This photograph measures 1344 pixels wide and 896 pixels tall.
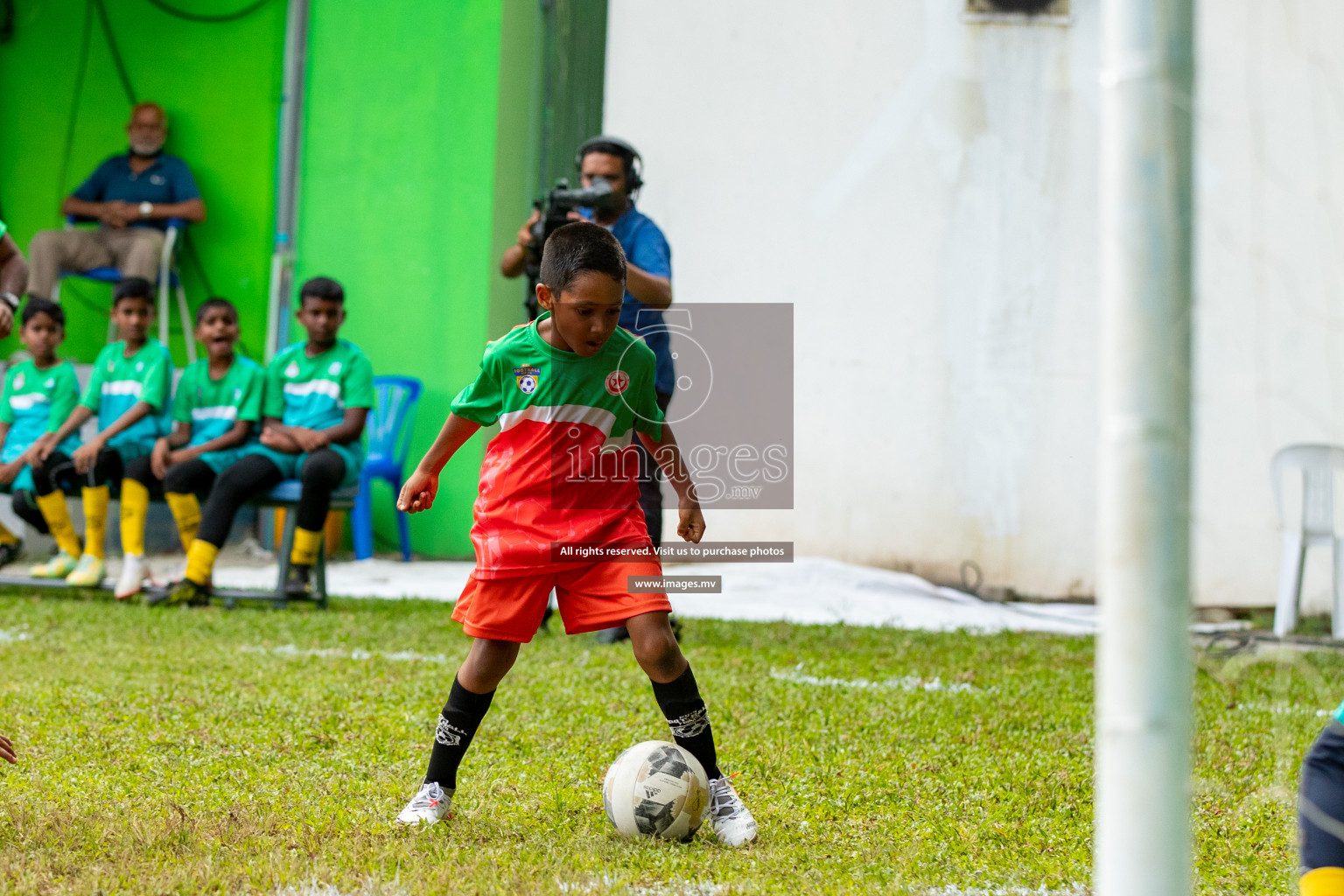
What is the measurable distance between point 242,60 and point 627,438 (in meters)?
8.15

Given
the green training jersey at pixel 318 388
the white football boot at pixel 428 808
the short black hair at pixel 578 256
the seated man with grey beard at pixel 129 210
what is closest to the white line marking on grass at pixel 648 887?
the white football boot at pixel 428 808

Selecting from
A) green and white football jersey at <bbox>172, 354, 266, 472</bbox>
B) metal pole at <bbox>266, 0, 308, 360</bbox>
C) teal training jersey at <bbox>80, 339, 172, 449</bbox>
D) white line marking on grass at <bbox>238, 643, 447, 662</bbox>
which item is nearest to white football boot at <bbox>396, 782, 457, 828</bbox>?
white line marking on grass at <bbox>238, 643, 447, 662</bbox>

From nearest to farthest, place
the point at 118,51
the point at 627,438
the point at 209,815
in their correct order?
1. the point at 209,815
2. the point at 627,438
3. the point at 118,51

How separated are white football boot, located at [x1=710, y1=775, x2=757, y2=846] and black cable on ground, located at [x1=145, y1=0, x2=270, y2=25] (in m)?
8.67

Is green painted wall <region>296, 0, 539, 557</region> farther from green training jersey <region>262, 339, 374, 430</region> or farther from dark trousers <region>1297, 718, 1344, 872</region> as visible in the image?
dark trousers <region>1297, 718, 1344, 872</region>

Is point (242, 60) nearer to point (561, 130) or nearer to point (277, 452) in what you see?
point (561, 130)

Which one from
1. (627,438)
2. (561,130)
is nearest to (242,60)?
(561,130)

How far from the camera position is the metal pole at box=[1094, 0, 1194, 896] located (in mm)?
1245

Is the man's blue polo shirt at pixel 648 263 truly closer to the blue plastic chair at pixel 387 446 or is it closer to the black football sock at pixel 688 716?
the black football sock at pixel 688 716

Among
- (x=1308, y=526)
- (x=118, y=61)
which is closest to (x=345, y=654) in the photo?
(x=1308, y=526)

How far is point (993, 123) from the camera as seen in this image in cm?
854

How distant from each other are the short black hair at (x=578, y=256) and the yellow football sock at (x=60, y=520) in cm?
537

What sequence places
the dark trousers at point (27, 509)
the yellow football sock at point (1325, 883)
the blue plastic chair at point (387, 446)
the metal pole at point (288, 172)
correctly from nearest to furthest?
the yellow football sock at point (1325, 883)
the dark trousers at point (27, 509)
the blue plastic chair at point (387, 446)
the metal pole at point (288, 172)

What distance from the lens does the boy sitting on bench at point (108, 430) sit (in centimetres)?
678
